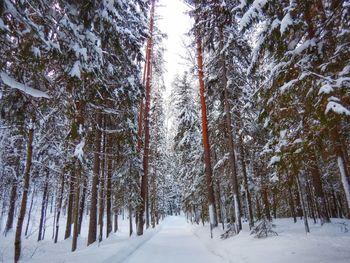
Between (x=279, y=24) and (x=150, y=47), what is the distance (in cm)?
1589

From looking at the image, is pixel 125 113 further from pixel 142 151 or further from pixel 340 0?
pixel 142 151

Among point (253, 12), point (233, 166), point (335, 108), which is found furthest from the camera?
point (233, 166)

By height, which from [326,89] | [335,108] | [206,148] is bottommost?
[335,108]

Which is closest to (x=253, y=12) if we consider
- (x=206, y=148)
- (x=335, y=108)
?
(x=335, y=108)

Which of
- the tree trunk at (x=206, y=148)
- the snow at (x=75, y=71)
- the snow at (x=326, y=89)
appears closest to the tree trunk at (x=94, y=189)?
the tree trunk at (x=206, y=148)

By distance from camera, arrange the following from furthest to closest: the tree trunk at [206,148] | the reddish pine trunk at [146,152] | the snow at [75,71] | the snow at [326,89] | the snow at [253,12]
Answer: the reddish pine trunk at [146,152]
the tree trunk at [206,148]
the snow at [253,12]
the snow at [75,71]
the snow at [326,89]

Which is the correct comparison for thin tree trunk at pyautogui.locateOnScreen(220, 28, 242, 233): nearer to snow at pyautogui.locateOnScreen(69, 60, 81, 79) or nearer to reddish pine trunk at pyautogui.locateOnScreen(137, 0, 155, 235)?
reddish pine trunk at pyautogui.locateOnScreen(137, 0, 155, 235)

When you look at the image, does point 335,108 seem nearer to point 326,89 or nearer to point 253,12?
point 326,89

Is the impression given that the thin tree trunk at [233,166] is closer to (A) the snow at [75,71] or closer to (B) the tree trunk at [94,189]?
(B) the tree trunk at [94,189]

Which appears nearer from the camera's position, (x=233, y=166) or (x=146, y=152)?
(x=233, y=166)

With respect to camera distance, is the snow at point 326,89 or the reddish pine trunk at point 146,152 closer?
the snow at point 326,89

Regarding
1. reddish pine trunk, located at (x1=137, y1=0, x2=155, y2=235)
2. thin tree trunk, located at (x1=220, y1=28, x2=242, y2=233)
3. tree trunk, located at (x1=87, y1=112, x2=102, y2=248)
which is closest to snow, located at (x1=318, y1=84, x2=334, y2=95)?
thin tree trunk, located at (x1=220, y1=28, x2=242, y2=233)

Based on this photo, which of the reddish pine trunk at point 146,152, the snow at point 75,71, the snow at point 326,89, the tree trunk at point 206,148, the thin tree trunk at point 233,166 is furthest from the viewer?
the reddish pine trunk at point 146,152

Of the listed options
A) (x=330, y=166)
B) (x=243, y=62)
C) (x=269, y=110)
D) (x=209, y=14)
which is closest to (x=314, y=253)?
(x=269, y=110)
